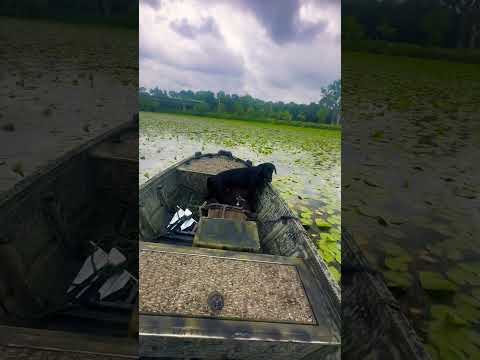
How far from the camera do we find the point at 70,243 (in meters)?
3.87

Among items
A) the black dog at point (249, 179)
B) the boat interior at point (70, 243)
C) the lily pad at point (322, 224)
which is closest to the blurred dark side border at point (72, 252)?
the boat interior at point (70, 243)

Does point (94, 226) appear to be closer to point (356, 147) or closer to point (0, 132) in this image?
point (356, 147)

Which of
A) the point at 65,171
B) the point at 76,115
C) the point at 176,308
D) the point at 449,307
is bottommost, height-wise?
the point at 449,307

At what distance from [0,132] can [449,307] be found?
15089mm

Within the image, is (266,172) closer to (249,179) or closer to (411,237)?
(249,179)

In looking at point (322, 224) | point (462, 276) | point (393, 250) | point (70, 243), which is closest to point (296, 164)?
point (322, 224)

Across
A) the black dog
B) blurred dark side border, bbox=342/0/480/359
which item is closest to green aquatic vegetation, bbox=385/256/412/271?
blurred dark side border, bbox=342/0/480/359

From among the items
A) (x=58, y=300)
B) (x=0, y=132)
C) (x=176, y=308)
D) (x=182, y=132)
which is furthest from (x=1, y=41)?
(x=176, y=308)

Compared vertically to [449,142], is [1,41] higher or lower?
higher

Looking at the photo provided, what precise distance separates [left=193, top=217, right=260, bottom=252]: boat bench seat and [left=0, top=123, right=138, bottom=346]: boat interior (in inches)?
39.6

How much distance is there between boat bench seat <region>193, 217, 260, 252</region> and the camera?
3.60m

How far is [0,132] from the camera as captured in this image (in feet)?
37.9

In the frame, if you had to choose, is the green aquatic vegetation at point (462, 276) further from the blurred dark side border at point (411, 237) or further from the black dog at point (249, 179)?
the black dog at point (249, 179)

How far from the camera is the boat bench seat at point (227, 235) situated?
3.60 metres
